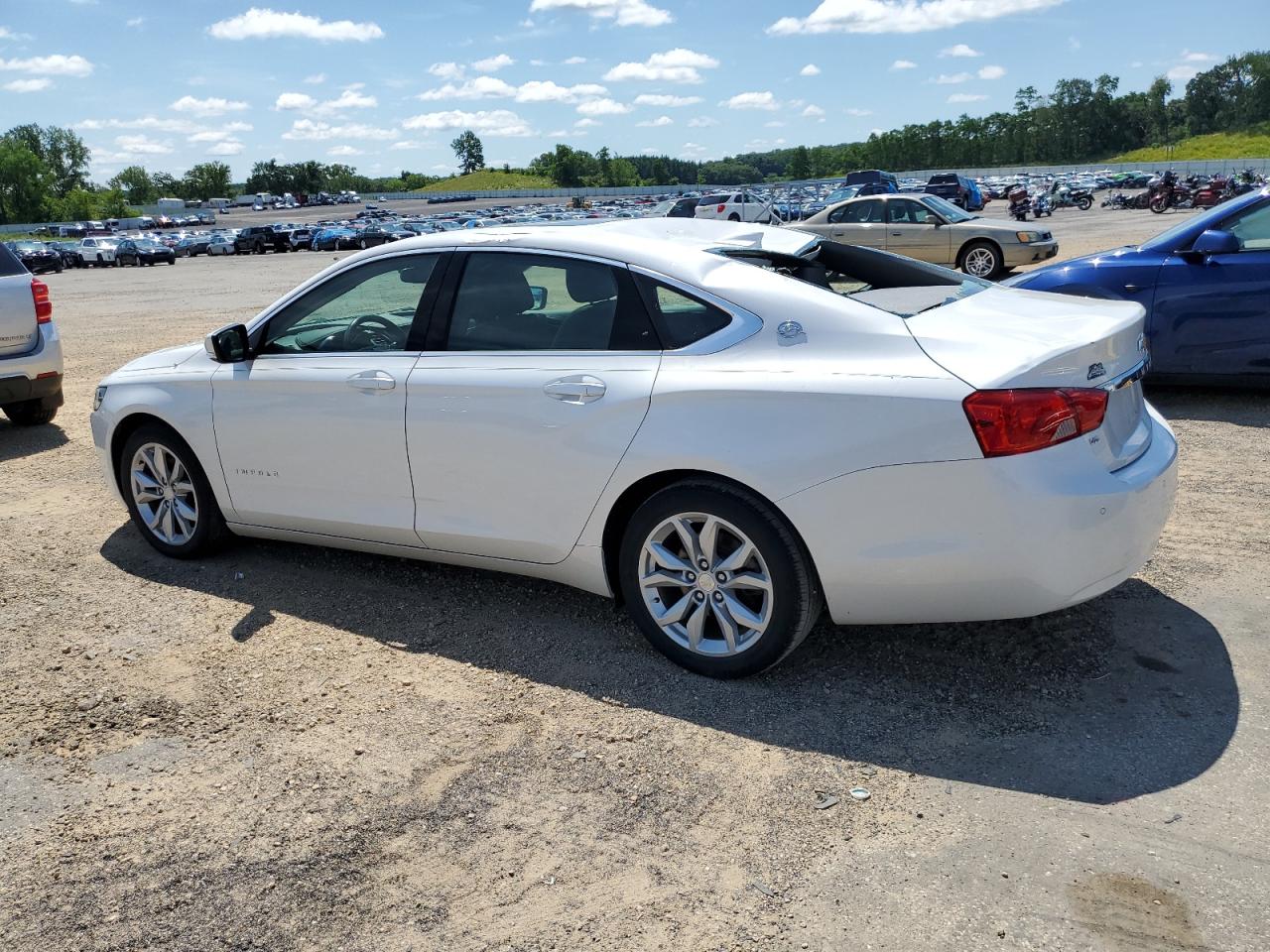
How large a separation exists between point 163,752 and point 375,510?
1.32 m

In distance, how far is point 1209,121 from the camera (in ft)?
540

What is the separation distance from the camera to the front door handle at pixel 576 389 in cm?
387

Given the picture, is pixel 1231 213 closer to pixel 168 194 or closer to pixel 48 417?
pixel 48 417

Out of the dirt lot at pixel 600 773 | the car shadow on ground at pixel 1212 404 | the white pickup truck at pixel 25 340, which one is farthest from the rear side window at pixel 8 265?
the car shadow on ground at pixel 1212 404

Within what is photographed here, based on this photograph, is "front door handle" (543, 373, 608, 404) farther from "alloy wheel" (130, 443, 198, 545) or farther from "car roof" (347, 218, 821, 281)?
"alloy wheel" (130, 443, 198, 545)

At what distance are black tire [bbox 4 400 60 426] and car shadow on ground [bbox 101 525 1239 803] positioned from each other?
5092mm

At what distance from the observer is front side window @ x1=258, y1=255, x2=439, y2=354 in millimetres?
4535

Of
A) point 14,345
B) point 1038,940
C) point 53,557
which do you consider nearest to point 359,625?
point 53,557

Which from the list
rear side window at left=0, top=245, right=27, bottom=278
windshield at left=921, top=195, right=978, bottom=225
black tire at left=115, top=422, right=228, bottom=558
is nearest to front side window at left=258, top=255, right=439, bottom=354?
black tire at left=115, top=422, right=228, bottom=558

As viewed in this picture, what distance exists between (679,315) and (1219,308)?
5.22 meters

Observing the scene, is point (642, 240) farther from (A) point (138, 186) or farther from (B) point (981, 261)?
(A) point (138, 186)

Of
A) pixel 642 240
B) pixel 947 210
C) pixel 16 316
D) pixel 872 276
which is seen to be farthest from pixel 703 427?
pixel 947 210

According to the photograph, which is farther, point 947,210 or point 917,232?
point 947,210

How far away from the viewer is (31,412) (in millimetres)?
9039
